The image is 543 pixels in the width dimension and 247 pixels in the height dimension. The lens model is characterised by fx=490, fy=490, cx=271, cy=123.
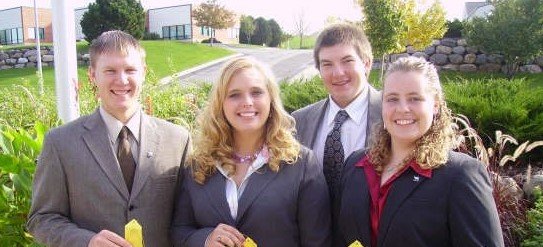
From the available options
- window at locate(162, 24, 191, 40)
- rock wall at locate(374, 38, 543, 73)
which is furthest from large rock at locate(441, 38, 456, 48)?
window at locate(162, 24, 191, 40)

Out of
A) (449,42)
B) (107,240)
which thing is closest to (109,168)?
(107,240)

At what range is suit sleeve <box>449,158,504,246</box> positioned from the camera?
2.02 m

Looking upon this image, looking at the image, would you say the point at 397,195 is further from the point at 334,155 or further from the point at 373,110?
the point at 373,110

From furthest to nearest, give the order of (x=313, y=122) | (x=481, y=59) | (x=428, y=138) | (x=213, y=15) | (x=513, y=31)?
1. (x=213, y=15)
2. (x=481, y=59)
3. (x=513, y=31)
4. (x=313, y=122)
5. (x=428, y=138)

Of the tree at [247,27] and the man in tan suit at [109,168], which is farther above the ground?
the tree at [247,27]

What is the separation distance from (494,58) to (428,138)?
21.4 meters

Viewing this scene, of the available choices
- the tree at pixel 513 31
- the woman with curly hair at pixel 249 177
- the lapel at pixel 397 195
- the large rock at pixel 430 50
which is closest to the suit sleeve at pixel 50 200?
the woman with curly hair at pixel 249 177

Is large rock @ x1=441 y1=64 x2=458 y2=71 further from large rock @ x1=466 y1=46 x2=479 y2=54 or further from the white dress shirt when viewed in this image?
the white dress shirt

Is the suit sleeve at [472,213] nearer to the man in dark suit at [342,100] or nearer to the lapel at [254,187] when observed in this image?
the lapel at [254,187]

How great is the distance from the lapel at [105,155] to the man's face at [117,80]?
0.51ft

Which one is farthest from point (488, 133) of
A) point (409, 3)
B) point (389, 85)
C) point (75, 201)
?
point (409, 3)

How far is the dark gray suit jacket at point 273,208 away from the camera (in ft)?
7.82

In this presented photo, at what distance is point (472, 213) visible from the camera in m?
2.02

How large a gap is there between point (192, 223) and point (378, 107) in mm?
1396
